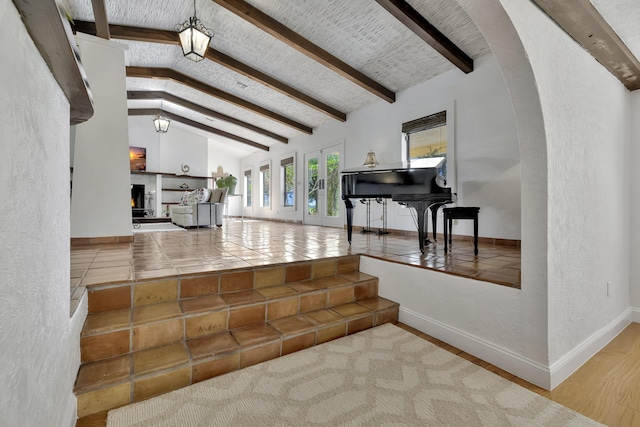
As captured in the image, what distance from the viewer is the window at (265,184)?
977 centimetres

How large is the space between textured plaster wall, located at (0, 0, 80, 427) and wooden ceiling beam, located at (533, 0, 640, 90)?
88.9 inches

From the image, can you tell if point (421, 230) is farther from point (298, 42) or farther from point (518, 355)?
point (298, 42)

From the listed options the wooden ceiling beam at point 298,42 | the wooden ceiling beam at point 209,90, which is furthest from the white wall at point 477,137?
the wooden ceiling beam at point 209,90

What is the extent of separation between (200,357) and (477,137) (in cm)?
421

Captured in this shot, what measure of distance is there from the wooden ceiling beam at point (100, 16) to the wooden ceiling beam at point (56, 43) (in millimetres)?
3040

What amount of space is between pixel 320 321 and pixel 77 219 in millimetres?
2945

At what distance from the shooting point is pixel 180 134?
9883 mm

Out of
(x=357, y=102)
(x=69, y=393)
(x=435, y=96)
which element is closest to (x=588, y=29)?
(x=435, y=96)

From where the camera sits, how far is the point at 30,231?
26.9 inches

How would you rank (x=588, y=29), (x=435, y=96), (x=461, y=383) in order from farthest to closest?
(x=435, y=96), (x=588, y=29), (x=461, y=383)

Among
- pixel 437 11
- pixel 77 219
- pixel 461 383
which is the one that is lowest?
pixel 461 383

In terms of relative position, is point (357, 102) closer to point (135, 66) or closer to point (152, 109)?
point (135, 66)

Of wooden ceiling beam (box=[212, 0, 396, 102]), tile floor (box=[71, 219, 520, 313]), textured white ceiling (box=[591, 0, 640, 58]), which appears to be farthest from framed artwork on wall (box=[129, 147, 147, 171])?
textured white ceiling (box=[591, 0, 640, 58])

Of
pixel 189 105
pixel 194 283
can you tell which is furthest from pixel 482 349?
pixel 189 105
